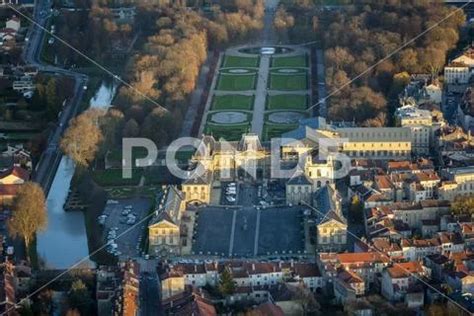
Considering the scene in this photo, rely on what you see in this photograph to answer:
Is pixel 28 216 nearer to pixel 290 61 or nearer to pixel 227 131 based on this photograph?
pixel 227 131

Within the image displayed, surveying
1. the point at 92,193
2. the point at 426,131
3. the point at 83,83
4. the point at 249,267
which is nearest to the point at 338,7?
the point at 83,83

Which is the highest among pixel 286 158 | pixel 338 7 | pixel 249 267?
pixel 338 7

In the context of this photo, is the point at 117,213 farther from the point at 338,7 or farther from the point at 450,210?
the point at 338,7

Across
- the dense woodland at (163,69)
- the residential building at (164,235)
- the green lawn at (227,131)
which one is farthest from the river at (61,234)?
the green lawn at (227,131)

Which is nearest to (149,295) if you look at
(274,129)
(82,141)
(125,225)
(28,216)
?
(125,225)

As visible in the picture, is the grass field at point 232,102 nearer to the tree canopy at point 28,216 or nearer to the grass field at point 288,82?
the grass field at point 288,82

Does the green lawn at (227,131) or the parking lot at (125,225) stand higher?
the green lawn at (227,131)
